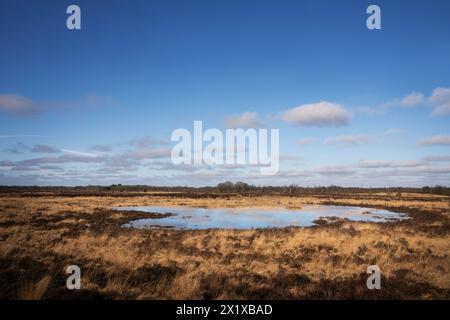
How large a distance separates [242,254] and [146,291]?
6828 mm

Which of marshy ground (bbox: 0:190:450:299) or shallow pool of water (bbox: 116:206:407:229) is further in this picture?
shallow pool of water (bbox: 116:206:407:229)

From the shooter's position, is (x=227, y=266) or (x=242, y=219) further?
(x=242, y=219)

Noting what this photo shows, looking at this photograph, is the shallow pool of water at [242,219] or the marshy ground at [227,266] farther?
the shallow pool of water at [242,219]

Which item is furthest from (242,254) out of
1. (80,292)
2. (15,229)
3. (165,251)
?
(15,229)

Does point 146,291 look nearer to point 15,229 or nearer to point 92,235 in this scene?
point 92,235

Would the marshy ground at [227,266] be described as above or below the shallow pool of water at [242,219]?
above

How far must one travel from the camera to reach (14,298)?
7.89 meters

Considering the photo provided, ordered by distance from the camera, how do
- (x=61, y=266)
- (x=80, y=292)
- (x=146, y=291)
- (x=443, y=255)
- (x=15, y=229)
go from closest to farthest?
(x=80, y=292)
(x=146, y=291)
(x=61, y=266)
(x=443, y=255)
(x=15, y=229)

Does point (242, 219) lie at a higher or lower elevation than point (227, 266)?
lower

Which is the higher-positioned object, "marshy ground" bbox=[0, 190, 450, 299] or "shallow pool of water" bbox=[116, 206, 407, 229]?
"marshy ground" bbox=[0, 190, 450, 299]

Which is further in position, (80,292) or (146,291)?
(146,291)
